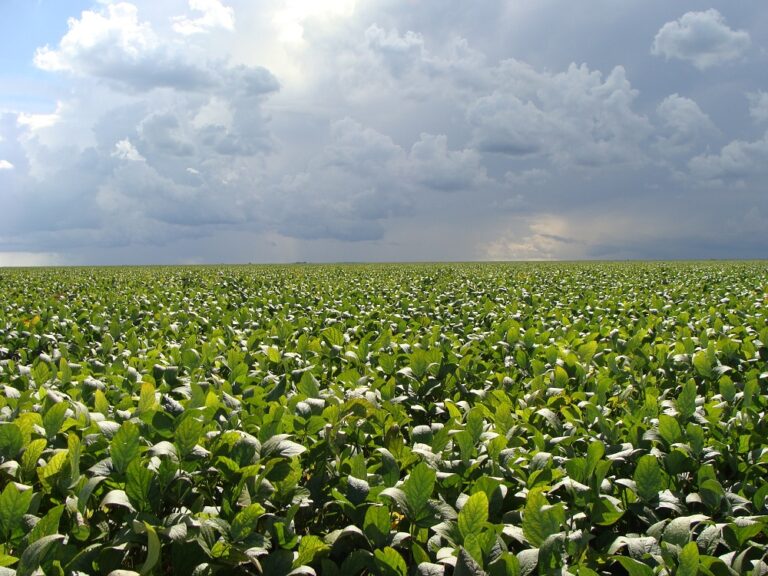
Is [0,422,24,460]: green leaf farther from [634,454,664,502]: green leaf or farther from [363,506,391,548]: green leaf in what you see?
[634,454,664,502]: green leaf

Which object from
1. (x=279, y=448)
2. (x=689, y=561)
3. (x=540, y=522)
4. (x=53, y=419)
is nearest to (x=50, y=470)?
(x=53, y=419)

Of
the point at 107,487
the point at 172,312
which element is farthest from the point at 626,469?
the point at 172,312

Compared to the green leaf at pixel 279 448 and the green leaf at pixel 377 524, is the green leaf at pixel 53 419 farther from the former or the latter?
the green leaf at pixel 377 524

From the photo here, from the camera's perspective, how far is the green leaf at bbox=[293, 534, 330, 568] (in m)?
2.18

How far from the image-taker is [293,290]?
1552cm

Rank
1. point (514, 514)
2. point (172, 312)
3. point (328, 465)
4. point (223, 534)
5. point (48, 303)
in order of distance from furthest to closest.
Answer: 1. point (48, 303)
2. point (172, 312)
3. point (328, 465)
4. point (514, 514)
5. point (223, 534)

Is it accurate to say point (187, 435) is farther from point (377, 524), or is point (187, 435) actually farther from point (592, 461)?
point (592, 461)

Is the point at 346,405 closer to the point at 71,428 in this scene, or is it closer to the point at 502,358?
the point at 71,428

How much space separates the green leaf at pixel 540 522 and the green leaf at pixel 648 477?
705mm

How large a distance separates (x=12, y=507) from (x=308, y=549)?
109cm

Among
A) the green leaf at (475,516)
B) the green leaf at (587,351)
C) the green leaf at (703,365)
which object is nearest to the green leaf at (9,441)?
the green leaf at (475,516)

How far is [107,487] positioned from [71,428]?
850mm

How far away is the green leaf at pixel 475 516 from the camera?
7.09 ft

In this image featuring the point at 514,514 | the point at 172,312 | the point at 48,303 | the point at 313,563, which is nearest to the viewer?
the point at 313,563
